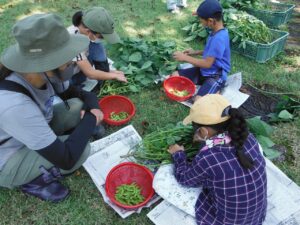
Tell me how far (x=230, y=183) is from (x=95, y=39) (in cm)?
208

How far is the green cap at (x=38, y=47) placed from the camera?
1878 mm

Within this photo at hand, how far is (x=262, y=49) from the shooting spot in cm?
440

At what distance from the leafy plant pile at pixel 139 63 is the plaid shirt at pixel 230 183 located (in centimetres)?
174

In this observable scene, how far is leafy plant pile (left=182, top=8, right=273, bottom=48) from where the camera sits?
4.61 meters

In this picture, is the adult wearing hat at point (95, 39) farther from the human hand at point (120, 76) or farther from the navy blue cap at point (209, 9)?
the navy blue cap at point (209, 9)

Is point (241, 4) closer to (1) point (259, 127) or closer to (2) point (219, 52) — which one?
(2) point (219, 52)

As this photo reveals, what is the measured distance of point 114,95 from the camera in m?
3.49

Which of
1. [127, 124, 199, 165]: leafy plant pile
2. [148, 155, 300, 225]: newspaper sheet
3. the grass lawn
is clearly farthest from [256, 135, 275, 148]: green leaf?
[127, 124, 199, 165]: leafy plant pile

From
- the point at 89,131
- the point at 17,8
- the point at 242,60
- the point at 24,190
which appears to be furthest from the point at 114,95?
the point at 17,8

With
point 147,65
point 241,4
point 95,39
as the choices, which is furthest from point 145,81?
point 241,4

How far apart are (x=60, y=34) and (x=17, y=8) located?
4194 mm

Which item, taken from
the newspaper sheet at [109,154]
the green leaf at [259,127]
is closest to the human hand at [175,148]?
the newspaper sheet at [109,154]

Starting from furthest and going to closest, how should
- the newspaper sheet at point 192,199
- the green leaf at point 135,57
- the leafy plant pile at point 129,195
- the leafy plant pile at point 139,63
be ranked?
the green leaf at point 135,57
the leafy plant pile at point 139,63
the leafy plant pile at point 129,195
the newspaper sheet at point 192,199

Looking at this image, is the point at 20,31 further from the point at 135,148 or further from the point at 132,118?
the point at 132,118
